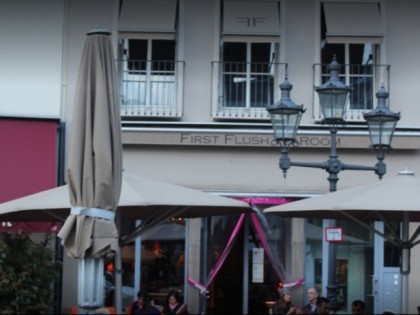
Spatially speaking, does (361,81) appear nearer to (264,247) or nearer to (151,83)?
(264,247)

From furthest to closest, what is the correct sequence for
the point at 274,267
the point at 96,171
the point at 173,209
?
the point at 274,267 → the point at 173,209 → the point at 96,171

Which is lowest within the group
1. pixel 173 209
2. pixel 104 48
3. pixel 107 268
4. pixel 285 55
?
pixel 107 268

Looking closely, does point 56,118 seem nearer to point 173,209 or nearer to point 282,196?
point 282,196

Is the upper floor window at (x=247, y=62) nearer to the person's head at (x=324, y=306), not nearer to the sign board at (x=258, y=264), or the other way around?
the sign board at (x=258, y=264)

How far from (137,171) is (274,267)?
3105mm

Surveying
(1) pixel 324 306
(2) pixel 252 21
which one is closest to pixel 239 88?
(2) pixel 252 21

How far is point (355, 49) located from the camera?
56.2 feet

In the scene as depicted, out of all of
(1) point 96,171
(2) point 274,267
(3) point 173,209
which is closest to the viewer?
(1) point 96,171

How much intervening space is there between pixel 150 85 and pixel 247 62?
1.89 meters

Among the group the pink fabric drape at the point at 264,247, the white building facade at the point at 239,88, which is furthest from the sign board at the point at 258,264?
the pink fabric drape at the point at 264,247

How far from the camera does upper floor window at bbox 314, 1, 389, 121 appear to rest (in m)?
16.7

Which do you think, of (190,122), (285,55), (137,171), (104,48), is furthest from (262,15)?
(104,48)

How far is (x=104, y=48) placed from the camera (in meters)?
8.80

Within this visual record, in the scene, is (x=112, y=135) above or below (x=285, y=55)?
A: below
